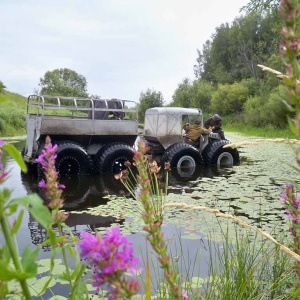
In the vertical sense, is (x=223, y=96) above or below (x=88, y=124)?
above

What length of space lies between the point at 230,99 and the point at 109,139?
1210 inches

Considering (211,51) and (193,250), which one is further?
(211,51)

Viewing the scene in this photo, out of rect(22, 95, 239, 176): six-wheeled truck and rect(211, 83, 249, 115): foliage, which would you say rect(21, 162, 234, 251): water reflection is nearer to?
rect(22, 95, 239, 176): six-wheeled truck

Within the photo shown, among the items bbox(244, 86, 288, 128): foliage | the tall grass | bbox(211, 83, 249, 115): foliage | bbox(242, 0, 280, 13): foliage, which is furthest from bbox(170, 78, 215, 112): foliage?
the tall grass

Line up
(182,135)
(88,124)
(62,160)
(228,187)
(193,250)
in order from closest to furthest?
1. (193,250)
2. (228,187)
3. (62,160)
4. (88,124)
5. (182,135)

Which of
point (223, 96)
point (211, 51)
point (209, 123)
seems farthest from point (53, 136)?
point (211, 51)

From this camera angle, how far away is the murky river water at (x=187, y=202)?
491cm

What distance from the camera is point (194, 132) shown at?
11.0 metres

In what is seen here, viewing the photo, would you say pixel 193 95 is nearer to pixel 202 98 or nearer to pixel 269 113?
pixel 202 98

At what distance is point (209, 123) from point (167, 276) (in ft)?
36.7

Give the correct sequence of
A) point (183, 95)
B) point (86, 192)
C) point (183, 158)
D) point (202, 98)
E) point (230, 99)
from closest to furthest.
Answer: point (86, 192)
point (183, 158)
point (230, 99)
point (202, 98)
point (183, 95)

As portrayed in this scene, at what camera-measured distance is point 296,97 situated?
70cm

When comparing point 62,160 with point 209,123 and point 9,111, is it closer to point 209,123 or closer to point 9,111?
point 209,123

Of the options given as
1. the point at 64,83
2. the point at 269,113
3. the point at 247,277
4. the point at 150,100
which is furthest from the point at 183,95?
the point at 247,277
